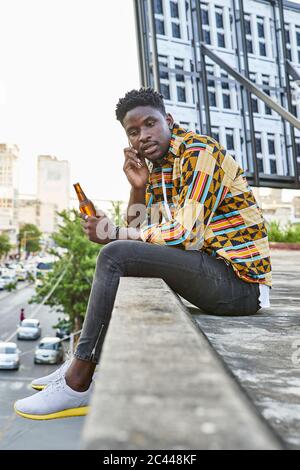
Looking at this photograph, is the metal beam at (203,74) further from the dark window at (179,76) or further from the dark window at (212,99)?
the dark window at (179,76)

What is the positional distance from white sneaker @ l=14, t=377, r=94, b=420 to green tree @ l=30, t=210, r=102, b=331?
19.1 meters

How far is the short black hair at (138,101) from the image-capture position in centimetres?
252

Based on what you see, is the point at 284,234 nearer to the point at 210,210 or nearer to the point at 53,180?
the point at 210,210

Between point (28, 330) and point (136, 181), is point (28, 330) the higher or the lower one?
the lower one

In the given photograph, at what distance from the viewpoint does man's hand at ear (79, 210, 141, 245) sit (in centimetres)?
241

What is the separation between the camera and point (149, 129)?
253 centimetres

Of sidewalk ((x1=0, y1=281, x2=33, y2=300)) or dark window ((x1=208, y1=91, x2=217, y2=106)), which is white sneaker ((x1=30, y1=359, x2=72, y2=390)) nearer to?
dark window ((x1=208, y1=91, x2=217, y2=106))

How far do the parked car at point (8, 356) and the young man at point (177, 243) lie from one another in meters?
22.8

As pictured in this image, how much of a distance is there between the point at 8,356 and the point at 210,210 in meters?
23.4

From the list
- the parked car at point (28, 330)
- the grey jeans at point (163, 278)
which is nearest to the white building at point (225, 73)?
the grey jeans at point (163, 278)

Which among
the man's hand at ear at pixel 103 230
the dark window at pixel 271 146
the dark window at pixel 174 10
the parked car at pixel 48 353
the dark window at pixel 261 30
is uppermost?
the dark window at pixel 174 10

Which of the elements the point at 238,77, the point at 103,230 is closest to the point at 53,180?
the point at 238,77
